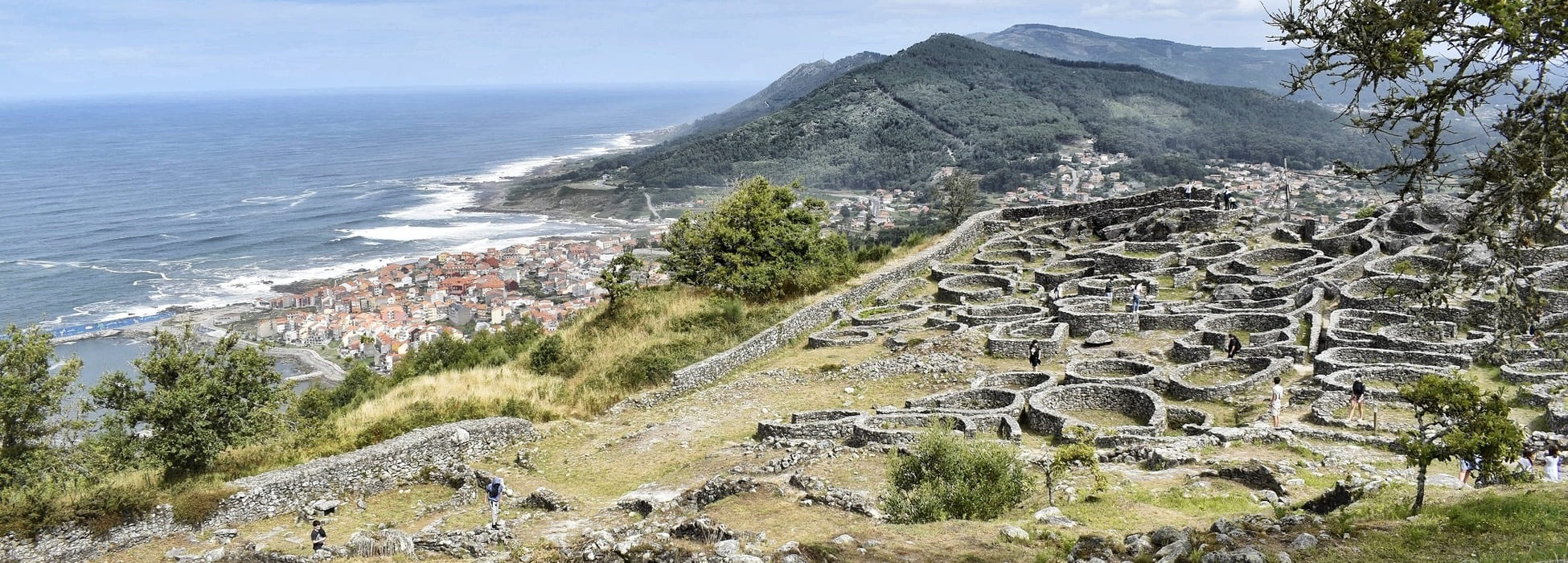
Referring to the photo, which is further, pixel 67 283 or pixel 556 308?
pixel 67 283

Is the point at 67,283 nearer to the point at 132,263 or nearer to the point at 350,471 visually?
the point at 132,263

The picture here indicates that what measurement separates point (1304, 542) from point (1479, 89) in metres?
4.47

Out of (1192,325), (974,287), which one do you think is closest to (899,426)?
(1192,325)

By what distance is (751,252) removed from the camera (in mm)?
34344

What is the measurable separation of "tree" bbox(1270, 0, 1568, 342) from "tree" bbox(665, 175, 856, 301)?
24939mm

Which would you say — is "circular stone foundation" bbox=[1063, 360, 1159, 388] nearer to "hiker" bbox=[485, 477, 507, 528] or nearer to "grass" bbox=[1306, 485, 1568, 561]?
"grass" bbox=[1306, 485, 1568, 561]

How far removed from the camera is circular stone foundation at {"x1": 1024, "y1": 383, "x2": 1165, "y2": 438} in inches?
712

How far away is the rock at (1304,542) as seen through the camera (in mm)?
9594

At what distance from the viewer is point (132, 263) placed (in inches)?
3081

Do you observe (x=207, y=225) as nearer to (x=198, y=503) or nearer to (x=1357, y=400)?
(x=198, y=503)

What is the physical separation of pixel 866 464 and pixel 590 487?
17.0ft

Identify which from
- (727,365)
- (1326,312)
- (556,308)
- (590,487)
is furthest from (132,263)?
(1326,312)

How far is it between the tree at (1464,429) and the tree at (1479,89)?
5.95 ft

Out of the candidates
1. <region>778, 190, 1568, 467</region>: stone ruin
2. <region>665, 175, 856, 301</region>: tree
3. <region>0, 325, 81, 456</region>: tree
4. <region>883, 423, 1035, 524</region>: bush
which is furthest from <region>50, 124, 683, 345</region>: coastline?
<region>778, 190, 1568, 467</region>: stone ruin
